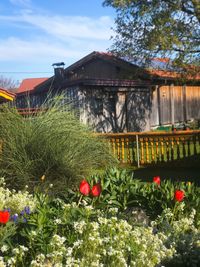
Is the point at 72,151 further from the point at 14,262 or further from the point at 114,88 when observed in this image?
the point at 114,88

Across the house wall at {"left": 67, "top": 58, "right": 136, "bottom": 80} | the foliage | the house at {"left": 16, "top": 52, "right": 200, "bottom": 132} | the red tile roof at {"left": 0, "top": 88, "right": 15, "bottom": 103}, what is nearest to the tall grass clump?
the foliage

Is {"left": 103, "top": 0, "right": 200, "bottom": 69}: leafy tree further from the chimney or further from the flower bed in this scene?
the flower bed

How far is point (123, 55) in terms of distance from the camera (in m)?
23.8

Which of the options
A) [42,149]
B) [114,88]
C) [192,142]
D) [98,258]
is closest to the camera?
[98,258]

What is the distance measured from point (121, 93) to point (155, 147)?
34.9 feet

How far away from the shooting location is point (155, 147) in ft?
44.6

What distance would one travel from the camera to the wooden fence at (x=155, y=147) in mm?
13070

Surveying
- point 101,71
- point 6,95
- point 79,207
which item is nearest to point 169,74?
point 101,71

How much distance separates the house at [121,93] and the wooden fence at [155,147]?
5.69 meters

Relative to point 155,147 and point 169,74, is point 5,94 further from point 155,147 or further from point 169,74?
point 169,74

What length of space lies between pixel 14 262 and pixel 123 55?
21.4m

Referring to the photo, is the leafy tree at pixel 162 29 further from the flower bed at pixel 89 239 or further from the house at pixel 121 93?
the flower bed at pixel 89 239

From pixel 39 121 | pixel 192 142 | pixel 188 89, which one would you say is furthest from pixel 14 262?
pixel 188 89

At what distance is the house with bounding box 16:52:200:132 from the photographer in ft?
70.9
